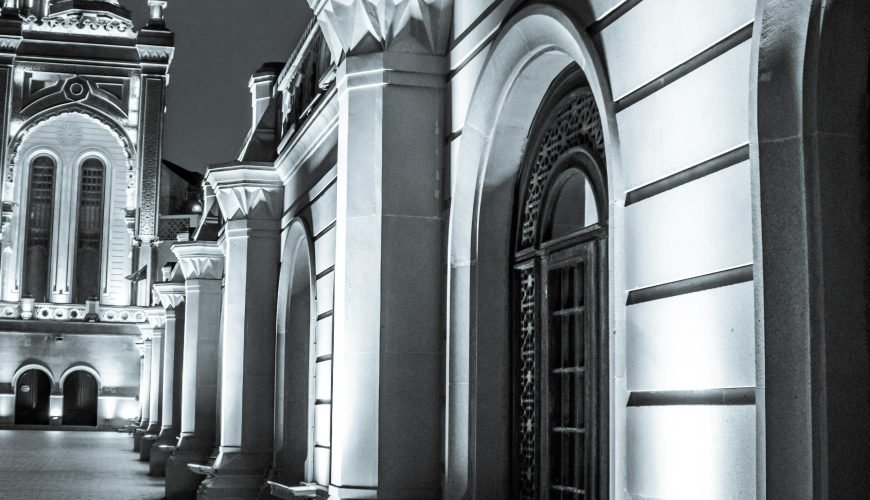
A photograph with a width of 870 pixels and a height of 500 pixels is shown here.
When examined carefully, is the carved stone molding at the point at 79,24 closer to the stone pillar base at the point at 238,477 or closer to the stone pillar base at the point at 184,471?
the stone pillar base at the point at 184,471

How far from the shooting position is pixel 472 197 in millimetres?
7863

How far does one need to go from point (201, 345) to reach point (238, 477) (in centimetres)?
668

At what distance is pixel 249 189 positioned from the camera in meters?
15.5

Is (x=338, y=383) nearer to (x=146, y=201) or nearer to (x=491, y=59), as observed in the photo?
(x=491, y=59)

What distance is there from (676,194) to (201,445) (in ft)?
56.7

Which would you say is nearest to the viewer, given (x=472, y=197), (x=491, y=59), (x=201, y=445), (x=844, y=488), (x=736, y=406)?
(x=844, y=488)

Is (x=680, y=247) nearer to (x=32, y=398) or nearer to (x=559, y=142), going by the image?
(x=559, y=142)

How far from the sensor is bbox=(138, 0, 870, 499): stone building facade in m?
4.22

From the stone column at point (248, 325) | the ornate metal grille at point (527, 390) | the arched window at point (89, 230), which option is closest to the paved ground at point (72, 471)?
the stone column at point (248, 325)

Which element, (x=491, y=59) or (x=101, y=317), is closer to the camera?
(x=491, y=59)

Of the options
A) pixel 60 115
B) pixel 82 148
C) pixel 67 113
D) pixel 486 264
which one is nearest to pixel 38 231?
pixel 82 148

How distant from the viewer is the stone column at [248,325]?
15.4 metres

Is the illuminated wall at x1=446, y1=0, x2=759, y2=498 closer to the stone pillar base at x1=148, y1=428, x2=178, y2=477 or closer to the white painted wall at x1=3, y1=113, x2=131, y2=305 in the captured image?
the stone pillar base at x1=148, y1=428, x2=178, y2=477

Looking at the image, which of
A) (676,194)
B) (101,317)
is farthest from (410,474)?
(101,317)
